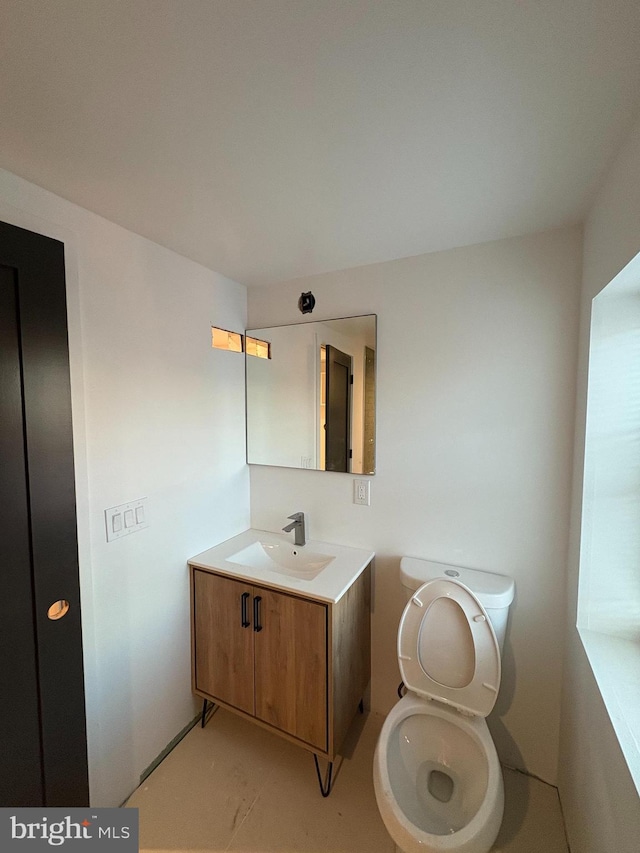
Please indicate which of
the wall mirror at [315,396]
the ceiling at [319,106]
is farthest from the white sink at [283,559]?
the ceiling at [319,106]

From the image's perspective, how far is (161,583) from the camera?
1565mm

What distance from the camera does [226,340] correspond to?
75.7 inches

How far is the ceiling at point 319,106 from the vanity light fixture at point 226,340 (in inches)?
24.2

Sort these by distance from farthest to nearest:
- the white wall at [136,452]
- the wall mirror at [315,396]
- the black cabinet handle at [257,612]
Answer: the wall mirror at [315,396] < the black cabinet handle at [257,612] < the white wall at [136,452]

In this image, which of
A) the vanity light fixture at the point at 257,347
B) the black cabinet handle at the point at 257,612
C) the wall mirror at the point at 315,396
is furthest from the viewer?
the vanity light fixture at the point at 257,347

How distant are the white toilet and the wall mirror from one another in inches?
26.4

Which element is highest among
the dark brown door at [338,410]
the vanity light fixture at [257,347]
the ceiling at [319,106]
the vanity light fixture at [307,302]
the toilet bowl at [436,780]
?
the ceiling at [319,106]

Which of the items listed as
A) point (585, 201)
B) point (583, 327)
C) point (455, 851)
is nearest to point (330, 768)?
point (455, 851)

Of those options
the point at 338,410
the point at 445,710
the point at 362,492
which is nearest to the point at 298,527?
the point at 362,492

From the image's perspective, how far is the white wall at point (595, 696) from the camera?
83cm

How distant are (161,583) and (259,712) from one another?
0.74 m

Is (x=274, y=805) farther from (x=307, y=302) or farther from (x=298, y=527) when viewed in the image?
(x=307, y=302)

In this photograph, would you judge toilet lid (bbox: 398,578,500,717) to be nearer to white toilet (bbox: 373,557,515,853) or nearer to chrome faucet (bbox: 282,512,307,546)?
white toilet (bbox: 373,557,515,853)

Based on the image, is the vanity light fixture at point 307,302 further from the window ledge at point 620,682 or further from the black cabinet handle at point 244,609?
the window ledge at point 620,682
